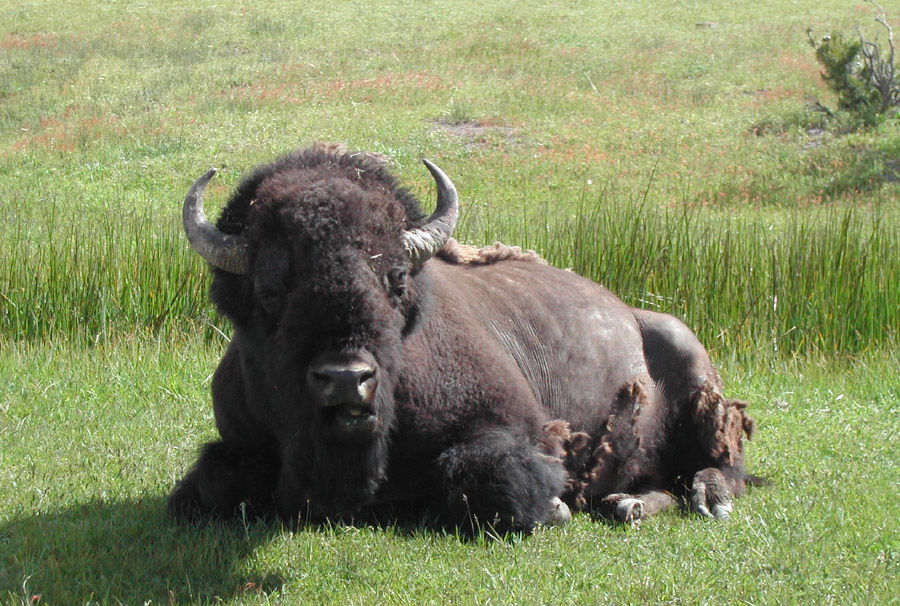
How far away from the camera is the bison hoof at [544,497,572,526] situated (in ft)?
18.6

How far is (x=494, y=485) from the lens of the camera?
541 centimetres

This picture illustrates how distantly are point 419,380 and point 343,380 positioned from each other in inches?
47.4

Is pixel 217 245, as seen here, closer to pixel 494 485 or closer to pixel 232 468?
pixel 232 468

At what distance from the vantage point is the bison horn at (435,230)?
5.29m

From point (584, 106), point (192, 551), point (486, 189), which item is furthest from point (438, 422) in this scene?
point (584, 106)

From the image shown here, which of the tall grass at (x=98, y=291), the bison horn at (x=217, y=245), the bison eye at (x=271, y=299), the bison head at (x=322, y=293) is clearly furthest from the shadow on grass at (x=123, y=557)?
the tall grass at (x=98, y=291)

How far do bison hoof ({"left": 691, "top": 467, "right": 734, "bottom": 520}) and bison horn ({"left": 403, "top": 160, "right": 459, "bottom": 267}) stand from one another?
7.62ft

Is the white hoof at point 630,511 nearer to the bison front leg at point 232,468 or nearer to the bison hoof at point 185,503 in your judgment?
the bison front leg at point 232,468

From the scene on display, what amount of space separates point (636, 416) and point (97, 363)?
533 cm

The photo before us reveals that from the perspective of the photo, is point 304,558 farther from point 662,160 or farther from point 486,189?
point 662,160

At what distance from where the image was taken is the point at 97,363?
927 cm

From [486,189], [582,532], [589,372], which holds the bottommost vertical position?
[486,189]

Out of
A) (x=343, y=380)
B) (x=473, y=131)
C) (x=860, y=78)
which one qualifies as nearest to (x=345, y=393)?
(x=343, y=380)

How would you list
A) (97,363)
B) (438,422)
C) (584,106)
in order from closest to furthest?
(438,422) < (97,363) < (584,106)
